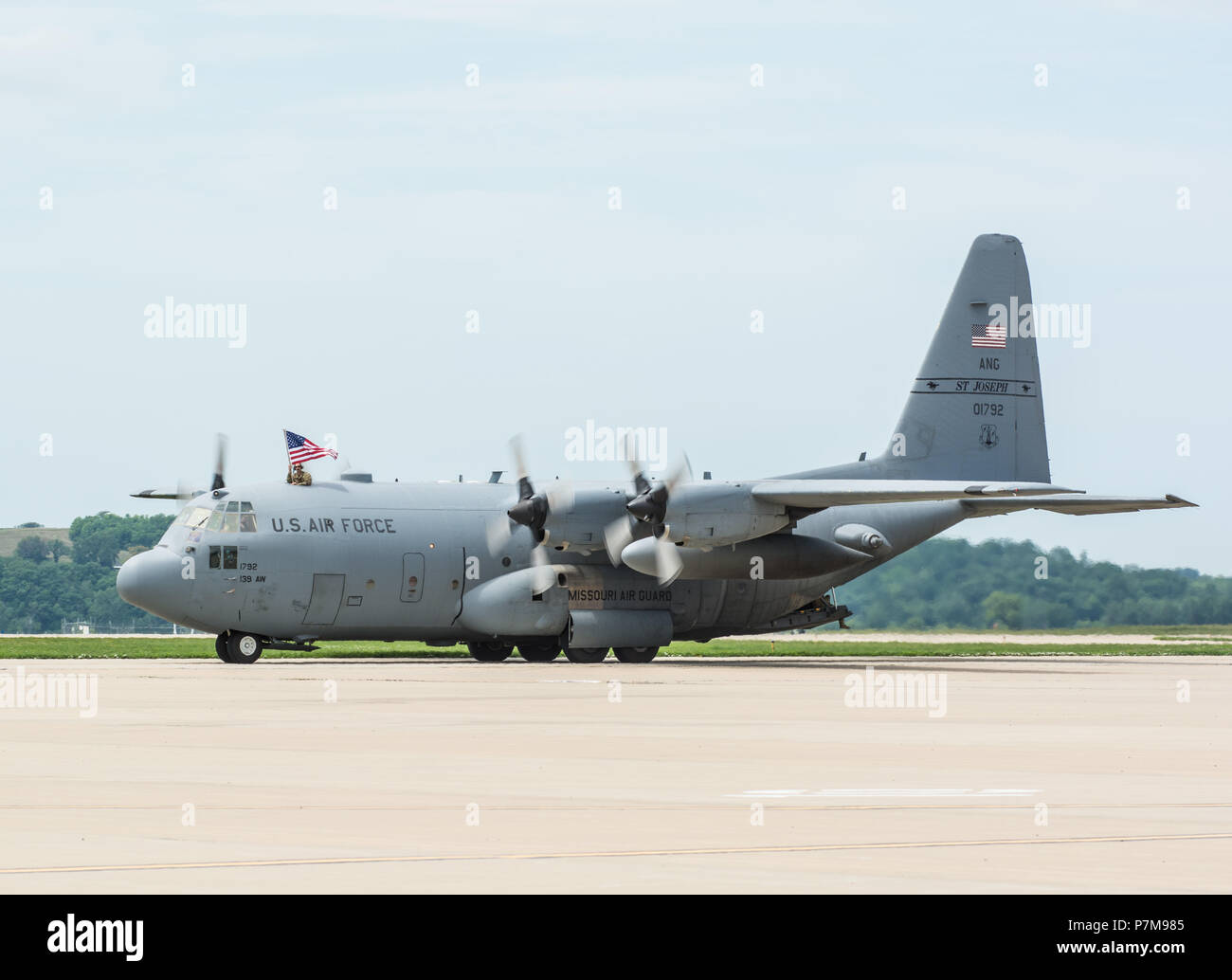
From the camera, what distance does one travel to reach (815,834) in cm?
1406

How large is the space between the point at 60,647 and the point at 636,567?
24.8m

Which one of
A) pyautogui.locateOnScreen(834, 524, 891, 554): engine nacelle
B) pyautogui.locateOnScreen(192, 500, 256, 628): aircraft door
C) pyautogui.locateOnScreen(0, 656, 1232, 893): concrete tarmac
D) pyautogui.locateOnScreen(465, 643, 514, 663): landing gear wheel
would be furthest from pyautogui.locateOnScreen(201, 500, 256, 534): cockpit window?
pyautogui.locateOnScreen(834, 524, 891, 554): engine nacelle

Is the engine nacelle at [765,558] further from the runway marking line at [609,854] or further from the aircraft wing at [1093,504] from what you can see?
the runway marking line at [609,854]

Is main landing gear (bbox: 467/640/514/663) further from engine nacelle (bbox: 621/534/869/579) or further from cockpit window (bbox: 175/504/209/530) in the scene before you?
cockpit window (bbox: 175/504/209/530)

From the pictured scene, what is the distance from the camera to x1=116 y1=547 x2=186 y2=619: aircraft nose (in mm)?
45844

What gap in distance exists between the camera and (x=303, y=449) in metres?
52.1

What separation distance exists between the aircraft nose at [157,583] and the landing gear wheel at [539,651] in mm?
9769

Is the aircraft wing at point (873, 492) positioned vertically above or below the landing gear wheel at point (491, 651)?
above

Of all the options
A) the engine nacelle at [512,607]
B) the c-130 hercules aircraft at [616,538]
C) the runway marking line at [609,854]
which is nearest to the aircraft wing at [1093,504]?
the c-130 hercules aircraft at [616,538]

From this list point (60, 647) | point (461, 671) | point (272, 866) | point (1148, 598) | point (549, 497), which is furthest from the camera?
point (1148, 598)

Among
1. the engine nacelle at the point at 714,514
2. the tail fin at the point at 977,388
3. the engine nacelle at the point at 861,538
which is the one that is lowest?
the engine nacelle at the point at 861,538

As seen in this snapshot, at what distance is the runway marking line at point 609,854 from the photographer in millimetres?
12023
